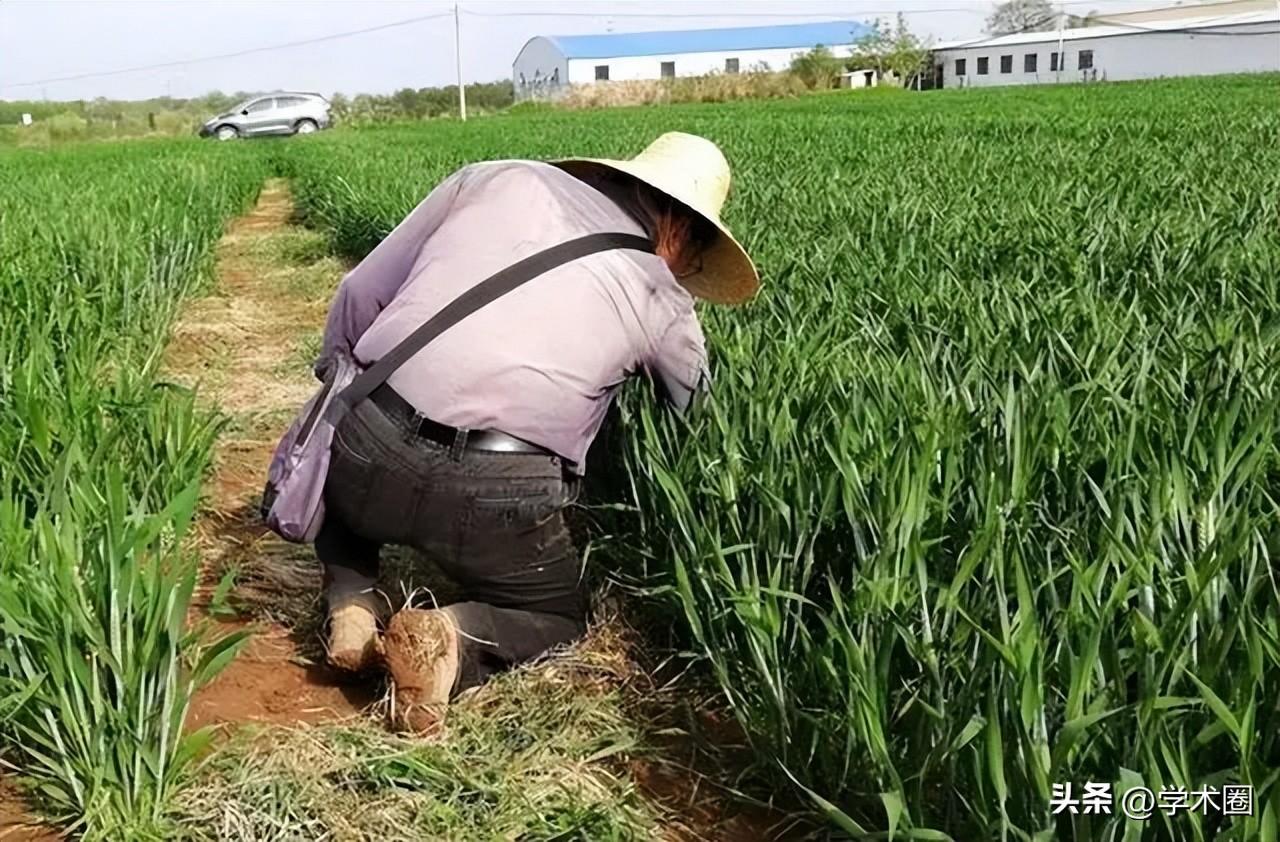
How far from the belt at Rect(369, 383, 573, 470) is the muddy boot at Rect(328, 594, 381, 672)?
401 millimetres

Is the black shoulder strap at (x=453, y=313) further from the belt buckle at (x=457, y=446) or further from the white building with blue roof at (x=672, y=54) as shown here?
the white building with blue roof at (x=672, y=54)

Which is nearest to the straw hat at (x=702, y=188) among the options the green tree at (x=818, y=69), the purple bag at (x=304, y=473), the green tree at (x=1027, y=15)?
the purple bag at (x=304, y=473)

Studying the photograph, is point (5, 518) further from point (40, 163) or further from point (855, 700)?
point (40, 163)

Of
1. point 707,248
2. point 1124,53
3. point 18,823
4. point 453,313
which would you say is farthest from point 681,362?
point 1124,53

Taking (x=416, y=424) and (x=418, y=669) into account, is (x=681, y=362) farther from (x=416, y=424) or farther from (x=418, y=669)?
(x=418, y=669)

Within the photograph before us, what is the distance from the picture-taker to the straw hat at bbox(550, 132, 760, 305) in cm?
250

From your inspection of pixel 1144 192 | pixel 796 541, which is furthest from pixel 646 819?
pixel 1144 192

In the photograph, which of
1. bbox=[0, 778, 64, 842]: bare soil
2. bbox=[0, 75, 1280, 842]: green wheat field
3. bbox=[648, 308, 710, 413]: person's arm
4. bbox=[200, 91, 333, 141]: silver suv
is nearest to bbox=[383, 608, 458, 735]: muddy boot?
bbox=[0, 75, 1280, 842]: green wheat field

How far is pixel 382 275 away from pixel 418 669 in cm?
89

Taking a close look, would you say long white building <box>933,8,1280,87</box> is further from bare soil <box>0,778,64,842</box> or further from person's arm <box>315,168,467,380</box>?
bare soil <box>0,778,64,842</box>

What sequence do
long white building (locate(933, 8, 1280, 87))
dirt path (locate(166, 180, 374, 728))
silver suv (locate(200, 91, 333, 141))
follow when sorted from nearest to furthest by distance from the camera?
dirt path (locate(166, 180, 374, 728)), silver suv (locate(200, 91, 333, 141)), long white building (locate(933, 8, 1280, 87))

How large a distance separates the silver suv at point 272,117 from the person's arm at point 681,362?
34673 millimetres

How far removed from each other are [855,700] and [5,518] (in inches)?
55.4

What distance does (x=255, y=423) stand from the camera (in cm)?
447
